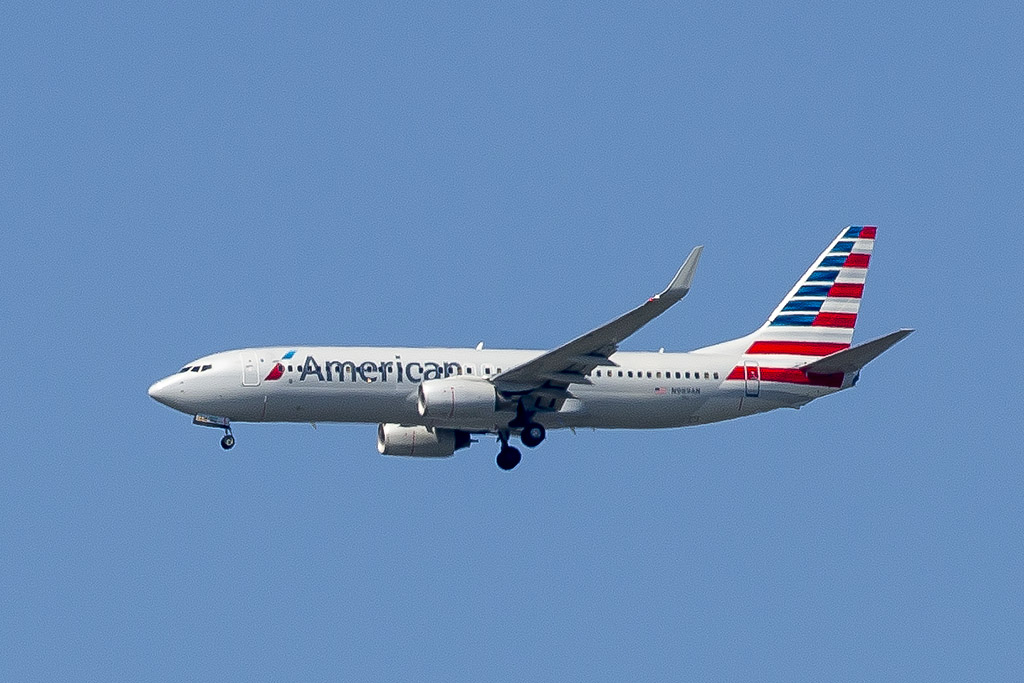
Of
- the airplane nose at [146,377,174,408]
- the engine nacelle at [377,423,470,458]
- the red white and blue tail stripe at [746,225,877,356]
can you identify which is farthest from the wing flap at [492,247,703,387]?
the airplane nose at [146,377,174,408]

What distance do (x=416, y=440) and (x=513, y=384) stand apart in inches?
226

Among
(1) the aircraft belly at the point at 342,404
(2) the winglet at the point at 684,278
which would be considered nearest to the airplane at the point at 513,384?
(1) the aircraft belly at the point at 342,404

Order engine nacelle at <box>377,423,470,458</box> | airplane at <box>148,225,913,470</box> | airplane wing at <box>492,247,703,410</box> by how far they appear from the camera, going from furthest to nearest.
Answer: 1. engine nacelle at <box>377,423,470,458</box>
2. airplane at <box>148,225,913,470</box>
3. airplane wing at <box>492,247,703,410</box>

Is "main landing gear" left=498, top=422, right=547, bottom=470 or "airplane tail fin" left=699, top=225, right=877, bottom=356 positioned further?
"airplane tail fin" left=699, top=225, right=877, bottom=356

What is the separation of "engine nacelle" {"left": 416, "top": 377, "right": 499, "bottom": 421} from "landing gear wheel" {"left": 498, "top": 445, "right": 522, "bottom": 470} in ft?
11.5

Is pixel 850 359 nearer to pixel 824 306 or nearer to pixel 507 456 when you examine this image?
pixel 824 306

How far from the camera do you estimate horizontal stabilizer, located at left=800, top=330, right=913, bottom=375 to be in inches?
2352

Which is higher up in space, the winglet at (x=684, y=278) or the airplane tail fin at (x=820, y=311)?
the airplane tail fin at (x=820, y=311)

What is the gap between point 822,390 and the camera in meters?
63.6

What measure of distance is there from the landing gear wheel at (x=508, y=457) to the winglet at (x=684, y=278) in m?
11.8

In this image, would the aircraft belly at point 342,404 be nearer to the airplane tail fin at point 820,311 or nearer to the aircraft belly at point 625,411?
the aircraft belly at point 625,411

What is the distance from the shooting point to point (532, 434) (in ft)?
201

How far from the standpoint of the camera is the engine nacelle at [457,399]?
193 ft

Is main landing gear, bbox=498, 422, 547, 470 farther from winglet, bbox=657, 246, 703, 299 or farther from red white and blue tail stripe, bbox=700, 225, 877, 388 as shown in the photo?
winglet, bbox=657, 246, 703, 299
